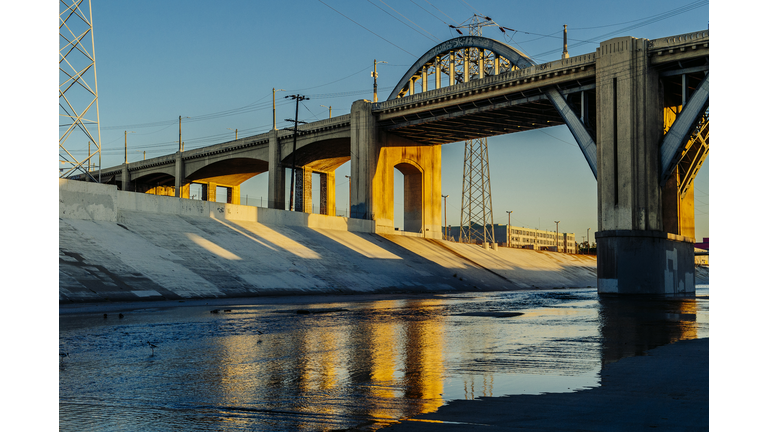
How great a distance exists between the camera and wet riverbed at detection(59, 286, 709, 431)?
250 inches

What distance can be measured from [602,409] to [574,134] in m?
45.6

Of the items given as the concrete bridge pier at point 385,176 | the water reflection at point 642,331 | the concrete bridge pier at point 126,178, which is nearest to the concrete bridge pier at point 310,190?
the concrete bridge pier at point 385,176

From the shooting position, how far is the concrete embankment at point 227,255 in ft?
105

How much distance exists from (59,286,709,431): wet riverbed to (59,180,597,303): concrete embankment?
15.1 metres

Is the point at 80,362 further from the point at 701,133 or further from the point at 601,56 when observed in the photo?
the point at 701,133

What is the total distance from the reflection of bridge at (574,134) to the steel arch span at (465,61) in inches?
6.4

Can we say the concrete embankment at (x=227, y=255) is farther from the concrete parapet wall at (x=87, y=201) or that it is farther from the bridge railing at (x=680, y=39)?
the bridge railing at (x=680, y=39)

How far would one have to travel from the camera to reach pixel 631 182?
1668 inches

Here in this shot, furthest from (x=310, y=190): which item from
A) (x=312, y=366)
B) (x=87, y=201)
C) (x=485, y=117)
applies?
(x=312, y=366)

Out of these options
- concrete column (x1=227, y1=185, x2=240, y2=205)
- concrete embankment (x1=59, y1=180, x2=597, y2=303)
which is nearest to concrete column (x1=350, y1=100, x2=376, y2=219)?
concrete embankment (x1=59, y1=180, x2=597, y2=303)

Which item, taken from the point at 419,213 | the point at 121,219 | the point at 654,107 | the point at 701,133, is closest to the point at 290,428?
the point at 121,219

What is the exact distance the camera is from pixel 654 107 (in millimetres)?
43312

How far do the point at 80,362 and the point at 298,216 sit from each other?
4836cm
